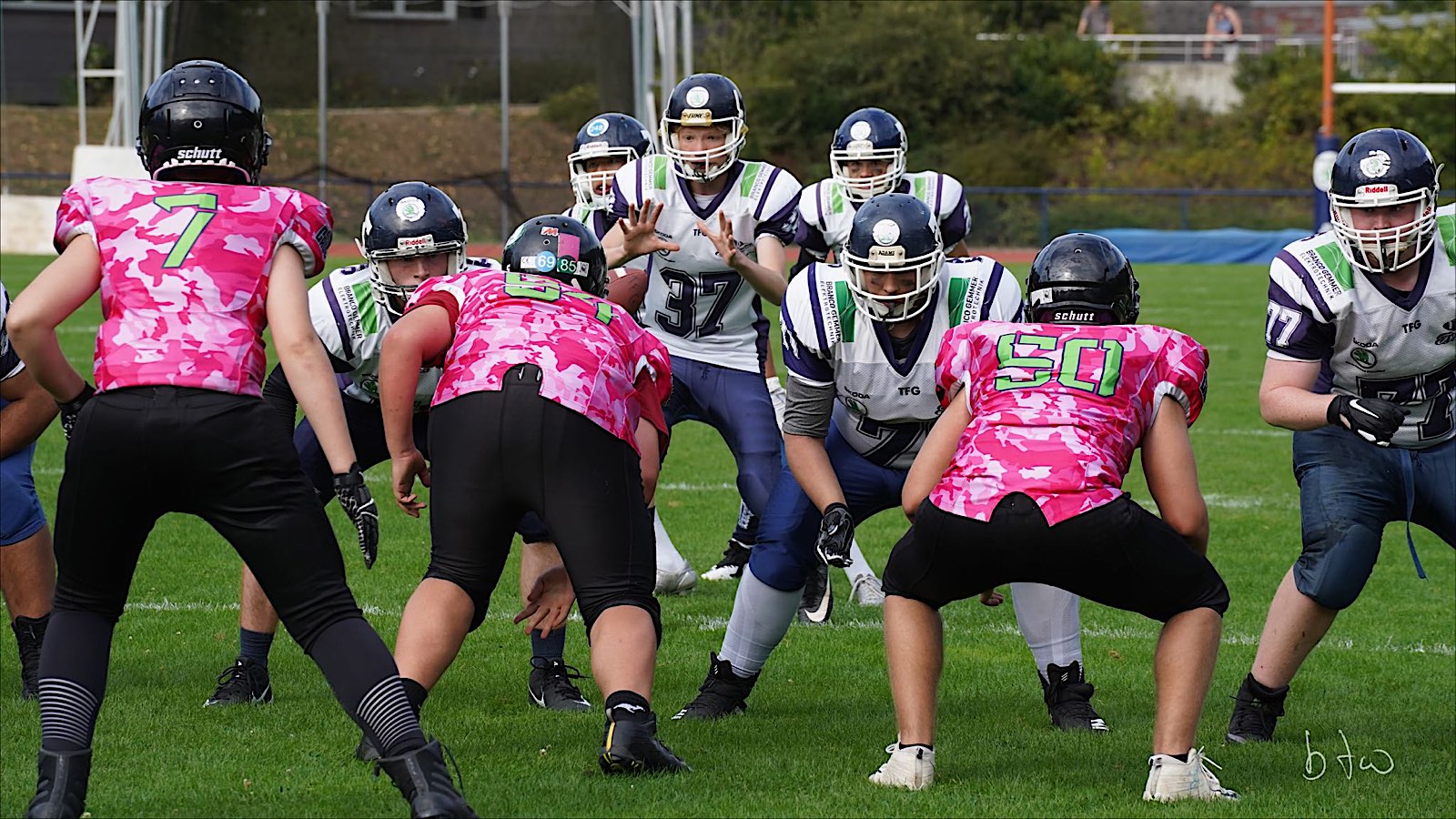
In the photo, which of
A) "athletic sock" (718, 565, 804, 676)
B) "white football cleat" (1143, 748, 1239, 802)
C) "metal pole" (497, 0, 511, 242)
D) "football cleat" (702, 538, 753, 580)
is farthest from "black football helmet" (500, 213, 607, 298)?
"metal pole" (497, 0, 511, 242)

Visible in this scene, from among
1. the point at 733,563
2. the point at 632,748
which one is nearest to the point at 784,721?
the point at 632,748

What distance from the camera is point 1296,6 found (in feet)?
138

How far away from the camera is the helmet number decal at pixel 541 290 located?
4129 mm

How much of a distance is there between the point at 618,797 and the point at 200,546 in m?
3.84

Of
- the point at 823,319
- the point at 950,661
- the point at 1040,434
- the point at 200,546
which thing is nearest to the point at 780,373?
the point at 200,546

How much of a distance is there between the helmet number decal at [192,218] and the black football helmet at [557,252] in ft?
2.49

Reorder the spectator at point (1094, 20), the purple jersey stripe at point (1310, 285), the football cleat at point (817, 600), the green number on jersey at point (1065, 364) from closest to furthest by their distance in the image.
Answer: the green number on jersey at point (1065, 364), the purple jersey stripe at point (1310, 285), the football cleat at point (817, 600), the spectator at point (1094, 20)

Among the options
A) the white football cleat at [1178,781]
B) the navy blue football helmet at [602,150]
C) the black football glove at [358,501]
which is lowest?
the white football cleat at [1178,781]

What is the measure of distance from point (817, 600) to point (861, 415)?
60.1 inches

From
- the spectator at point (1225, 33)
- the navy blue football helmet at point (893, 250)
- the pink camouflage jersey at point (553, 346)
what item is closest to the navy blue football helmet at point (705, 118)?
the navy blue football helmet at point (893, 250)

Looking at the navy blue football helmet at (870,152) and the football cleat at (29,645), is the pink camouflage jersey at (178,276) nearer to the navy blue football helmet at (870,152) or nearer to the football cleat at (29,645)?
the football cleat at (29,645)

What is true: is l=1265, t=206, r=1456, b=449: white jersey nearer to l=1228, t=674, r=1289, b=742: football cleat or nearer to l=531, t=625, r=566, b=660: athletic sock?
l=1228, t=674, r=1289, b=742: football cleat

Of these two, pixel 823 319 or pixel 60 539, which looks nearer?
pixel 60 539

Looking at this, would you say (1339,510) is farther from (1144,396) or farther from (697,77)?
(697,77)
